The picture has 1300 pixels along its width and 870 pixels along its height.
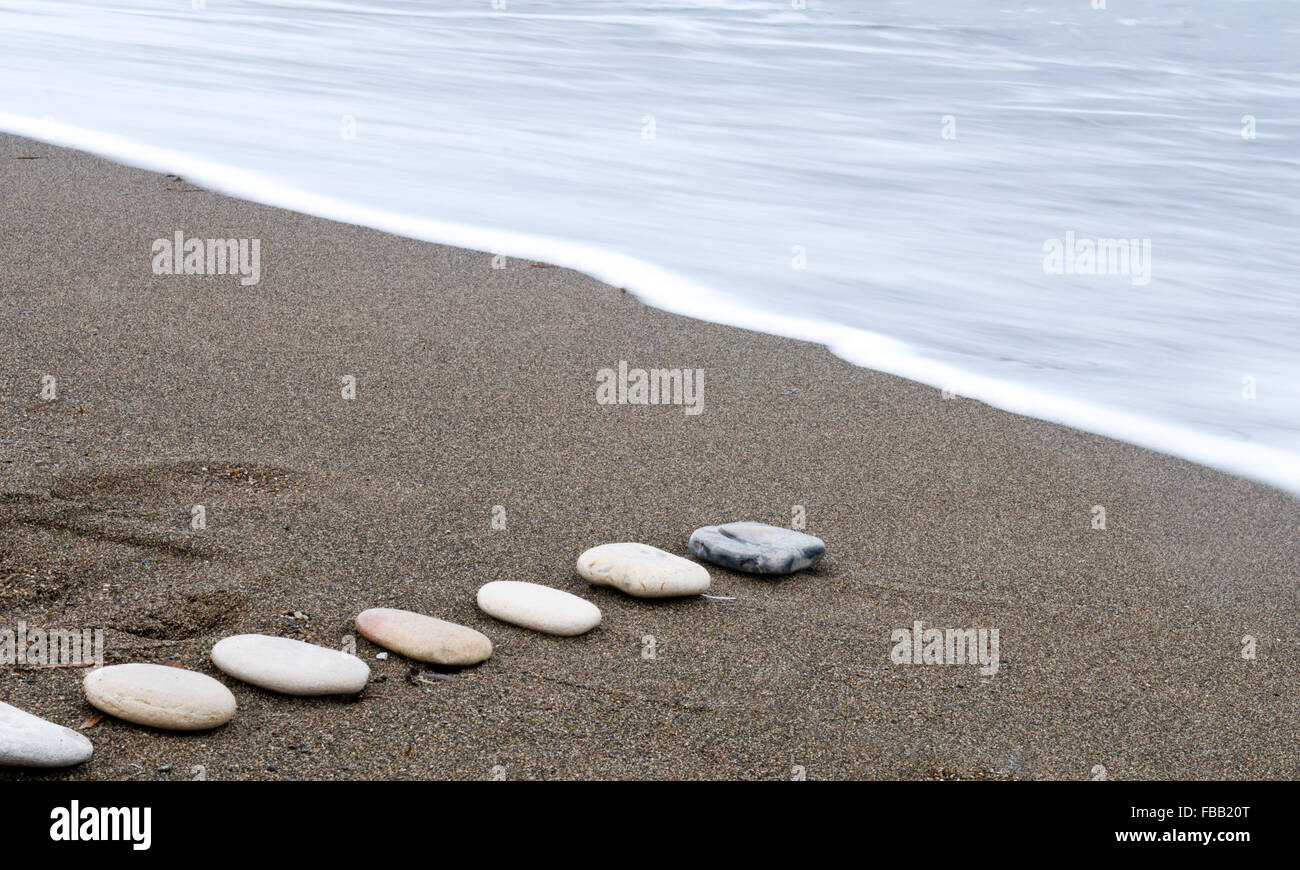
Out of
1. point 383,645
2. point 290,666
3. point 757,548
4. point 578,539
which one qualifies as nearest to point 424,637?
point 383,645

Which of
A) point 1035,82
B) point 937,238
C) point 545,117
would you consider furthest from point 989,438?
point 1035,82

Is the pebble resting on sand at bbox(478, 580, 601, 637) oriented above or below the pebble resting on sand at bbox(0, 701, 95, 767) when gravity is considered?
above

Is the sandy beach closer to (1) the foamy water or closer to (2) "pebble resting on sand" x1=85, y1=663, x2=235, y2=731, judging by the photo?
(2) "pebble resting on sand" x1=85, y1=663, x2=235, y2=731

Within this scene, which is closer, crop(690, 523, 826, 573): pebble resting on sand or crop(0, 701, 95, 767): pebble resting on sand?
crop(0, 701, 95, 767): pebble resting on sand

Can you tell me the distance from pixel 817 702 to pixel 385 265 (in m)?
2.98

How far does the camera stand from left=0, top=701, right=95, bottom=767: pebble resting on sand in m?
1.67

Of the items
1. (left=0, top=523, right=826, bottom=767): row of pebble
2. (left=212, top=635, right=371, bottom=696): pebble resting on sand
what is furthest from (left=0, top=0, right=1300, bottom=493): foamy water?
(left=212, top=635, right=371, bottom=696): pebble resting on sand

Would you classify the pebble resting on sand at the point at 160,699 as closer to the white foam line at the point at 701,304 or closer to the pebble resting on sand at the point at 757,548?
the pebble resting on sand at the point at 757,548

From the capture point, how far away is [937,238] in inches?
244

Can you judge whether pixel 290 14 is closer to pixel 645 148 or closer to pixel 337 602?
pixel 645 148

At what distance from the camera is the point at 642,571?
2.48 m

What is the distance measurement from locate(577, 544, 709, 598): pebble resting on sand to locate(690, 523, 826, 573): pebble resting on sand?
0.10m

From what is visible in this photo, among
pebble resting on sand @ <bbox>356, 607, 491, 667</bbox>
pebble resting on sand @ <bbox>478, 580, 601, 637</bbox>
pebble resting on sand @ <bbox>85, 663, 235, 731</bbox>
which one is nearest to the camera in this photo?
pebble resting on sand @ <bbox>85, 663, 235, 731</bbox>

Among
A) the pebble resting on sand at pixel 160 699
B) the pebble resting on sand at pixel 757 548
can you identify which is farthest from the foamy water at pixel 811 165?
the pebble resting on sand at pixel 160 699
